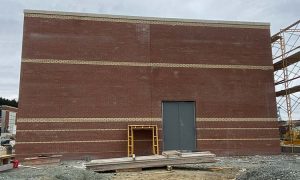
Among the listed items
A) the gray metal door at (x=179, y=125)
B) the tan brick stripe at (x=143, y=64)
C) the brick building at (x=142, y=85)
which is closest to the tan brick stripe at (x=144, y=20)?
the brick building at (x=142, y=85)

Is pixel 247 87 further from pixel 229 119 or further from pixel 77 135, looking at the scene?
pixel 77 135

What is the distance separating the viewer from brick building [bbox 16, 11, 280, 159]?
21.5 metres

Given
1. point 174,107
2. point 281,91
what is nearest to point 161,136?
point 174,107

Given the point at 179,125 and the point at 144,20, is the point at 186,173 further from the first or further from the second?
the point at 144,20

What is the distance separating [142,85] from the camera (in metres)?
22.7

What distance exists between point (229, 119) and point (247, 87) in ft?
8.38

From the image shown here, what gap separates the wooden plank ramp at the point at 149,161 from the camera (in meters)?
15.5

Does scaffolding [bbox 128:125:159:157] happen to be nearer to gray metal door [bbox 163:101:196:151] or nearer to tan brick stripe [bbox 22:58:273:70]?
gray metal door [bbox 163:101:196:151]

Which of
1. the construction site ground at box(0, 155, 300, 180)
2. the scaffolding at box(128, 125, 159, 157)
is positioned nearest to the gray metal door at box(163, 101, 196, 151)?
the scaffolding at box(128, 125, 159, 157)

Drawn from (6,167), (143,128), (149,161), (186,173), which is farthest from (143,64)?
(6,167)

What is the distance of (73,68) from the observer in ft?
72.4

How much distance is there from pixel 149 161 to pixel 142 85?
765 cm

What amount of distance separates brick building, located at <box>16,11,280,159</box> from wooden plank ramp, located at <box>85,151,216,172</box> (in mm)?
6008

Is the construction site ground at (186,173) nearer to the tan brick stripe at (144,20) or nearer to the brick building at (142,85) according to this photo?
the brick building at (142,85)
